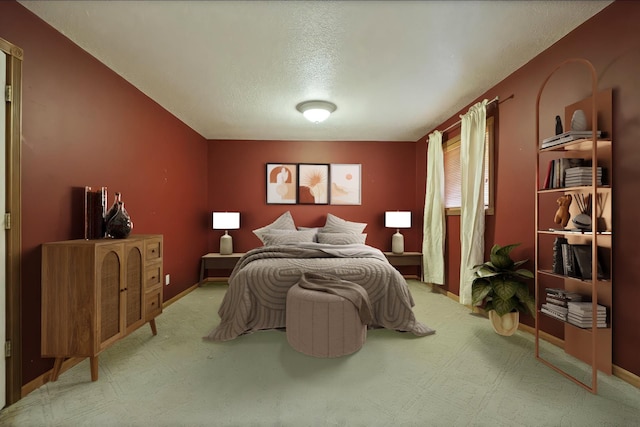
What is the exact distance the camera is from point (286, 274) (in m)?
3.03

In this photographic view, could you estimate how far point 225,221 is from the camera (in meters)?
5.21

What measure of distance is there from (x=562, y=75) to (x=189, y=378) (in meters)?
3.67

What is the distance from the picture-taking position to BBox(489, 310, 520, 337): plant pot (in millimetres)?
2824

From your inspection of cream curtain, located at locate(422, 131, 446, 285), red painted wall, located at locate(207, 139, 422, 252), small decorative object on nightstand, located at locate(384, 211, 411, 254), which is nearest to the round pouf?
cream curtain, located at locate(422, 131, 446, 285)

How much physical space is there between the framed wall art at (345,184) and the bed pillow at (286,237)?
1132 millimetres

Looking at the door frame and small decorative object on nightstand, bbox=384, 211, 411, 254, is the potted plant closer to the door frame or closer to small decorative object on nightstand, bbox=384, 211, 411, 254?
small decorative object on nightstand, bbox=384, 211, 411, 254

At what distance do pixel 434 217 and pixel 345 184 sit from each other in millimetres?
1677

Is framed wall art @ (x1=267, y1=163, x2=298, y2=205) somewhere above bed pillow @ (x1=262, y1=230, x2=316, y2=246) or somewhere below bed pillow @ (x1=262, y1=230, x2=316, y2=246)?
above

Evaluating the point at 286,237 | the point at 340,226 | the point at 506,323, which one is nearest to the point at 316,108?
the point at 286,237

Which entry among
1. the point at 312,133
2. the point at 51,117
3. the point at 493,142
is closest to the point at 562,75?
the point at 493,142

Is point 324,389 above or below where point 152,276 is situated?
below

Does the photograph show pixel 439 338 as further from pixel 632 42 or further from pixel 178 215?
pixel 178 215

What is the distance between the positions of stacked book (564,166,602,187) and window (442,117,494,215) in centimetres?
131

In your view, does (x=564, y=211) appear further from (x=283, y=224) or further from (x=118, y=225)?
(x=283, y=224)
